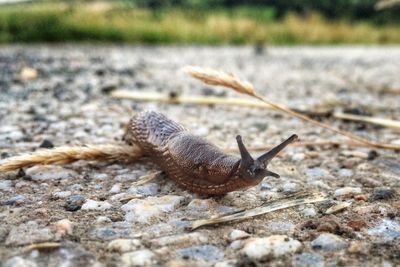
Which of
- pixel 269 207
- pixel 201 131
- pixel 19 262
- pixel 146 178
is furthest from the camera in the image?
pixel 201 131

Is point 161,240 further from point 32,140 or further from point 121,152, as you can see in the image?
point 32,140

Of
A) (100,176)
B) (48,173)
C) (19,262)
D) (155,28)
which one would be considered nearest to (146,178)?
(100,176)

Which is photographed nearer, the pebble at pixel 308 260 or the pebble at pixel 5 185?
the pebble at pixel 308 260

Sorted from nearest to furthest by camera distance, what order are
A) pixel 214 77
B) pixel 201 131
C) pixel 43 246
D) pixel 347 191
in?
pixel 43 246 < pixel 347 191 < pixel 214 77 < pixel 201 131

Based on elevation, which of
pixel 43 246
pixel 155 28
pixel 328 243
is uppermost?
pixel 43 246

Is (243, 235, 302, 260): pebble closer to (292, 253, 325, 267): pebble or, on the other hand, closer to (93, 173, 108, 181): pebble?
(292, 253, 325, 267): pebble

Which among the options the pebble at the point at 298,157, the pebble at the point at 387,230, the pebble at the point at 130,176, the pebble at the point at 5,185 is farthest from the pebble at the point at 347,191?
the pebble at the point at 5,185

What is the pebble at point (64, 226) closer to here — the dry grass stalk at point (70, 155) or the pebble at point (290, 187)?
the dry grass stalk at point (70, 155)

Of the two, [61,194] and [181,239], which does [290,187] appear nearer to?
[181,239]

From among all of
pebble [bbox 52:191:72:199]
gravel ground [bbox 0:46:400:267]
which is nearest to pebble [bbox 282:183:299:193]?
gravel ground [bbox 0:46:400:267]
